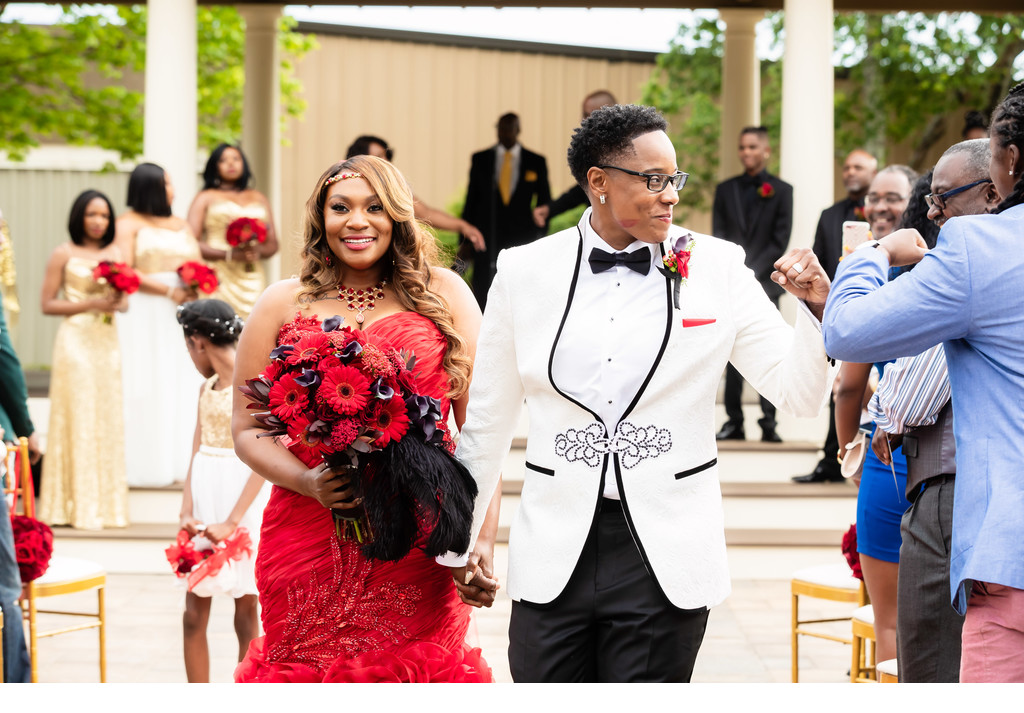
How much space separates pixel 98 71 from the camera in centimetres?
1955

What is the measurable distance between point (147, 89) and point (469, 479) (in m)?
8.14

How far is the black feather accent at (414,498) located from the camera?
3.11 m

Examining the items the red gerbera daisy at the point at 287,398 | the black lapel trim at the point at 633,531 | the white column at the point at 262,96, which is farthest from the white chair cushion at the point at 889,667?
the white column at the point at 262,96

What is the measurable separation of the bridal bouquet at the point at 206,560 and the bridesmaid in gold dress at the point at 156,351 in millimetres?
4495

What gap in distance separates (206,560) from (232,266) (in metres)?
5.50

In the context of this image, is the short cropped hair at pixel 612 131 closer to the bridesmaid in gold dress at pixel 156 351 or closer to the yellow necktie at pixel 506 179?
the bridesmaid in gold dress at pixel 156 351

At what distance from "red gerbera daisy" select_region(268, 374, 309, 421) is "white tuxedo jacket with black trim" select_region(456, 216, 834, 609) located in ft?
1.84

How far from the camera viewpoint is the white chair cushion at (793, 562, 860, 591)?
539 centimetres

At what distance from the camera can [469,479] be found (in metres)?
3.26

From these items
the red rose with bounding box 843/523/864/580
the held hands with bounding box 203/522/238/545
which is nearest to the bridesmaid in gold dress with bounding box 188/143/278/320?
the held hands with bounding box 203/522/238/545

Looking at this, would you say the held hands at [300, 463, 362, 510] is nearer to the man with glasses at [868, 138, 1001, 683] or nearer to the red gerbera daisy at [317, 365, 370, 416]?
the red gerbera daisy at [317, 365, 370, 416]

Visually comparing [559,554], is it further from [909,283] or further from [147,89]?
[147,89]

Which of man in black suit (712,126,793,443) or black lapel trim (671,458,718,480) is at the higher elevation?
man in black suit (712,126,793,443)
